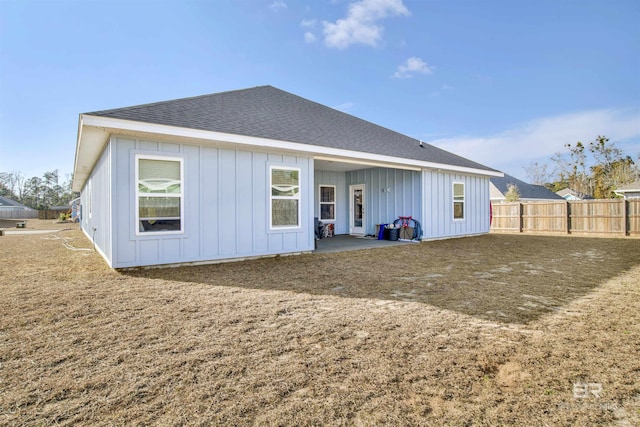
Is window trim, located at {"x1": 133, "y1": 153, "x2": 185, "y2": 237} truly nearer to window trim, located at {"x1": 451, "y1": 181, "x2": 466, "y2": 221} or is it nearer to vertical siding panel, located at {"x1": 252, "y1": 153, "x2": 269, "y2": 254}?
vertical siding panel, located at {"x1": 252, "y1": 153, "x2": 269, "y2": 254}

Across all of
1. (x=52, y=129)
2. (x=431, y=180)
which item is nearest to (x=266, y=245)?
(x=431, y=180)

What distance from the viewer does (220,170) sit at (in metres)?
6.84

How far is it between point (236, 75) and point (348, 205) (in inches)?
291

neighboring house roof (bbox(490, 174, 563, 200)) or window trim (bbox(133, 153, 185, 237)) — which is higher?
neighboring house roof (bbox(490, 174, 563, 200))

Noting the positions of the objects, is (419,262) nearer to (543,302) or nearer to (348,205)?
(543,302)

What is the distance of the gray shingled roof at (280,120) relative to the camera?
6392 mm

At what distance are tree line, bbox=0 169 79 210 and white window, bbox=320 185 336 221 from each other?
54.6 m

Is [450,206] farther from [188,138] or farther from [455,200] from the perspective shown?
[188,138]

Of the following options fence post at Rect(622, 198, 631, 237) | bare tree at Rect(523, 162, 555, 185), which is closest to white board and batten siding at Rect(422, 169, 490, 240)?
fence post at Rect(622, 198, 631, 237)

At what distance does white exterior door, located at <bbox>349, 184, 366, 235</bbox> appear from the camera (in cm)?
1276

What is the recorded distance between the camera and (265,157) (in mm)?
7441

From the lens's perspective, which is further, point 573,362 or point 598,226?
point 598,226

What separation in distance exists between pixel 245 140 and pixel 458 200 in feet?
30.0

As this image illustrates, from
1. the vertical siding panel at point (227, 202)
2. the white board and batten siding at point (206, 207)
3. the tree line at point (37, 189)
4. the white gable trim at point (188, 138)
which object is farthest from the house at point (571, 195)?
the tree line at point (37, 189)
